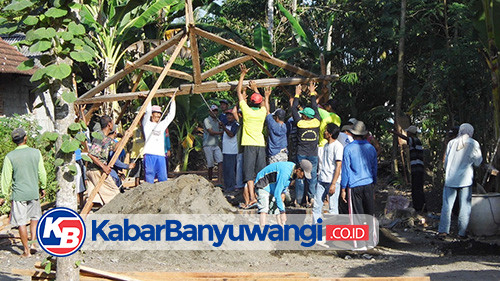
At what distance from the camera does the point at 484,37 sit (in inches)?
391

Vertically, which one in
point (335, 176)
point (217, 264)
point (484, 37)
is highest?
point (484, 37)

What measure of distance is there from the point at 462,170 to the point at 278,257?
118 inches

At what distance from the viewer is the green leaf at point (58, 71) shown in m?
5.16

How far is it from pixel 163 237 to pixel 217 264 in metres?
0.96

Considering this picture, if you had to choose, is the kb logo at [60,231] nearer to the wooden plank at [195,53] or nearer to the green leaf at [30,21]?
the green leaf at [30,21]

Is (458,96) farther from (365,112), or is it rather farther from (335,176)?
(335,176)

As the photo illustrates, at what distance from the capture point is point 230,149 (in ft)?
40.1

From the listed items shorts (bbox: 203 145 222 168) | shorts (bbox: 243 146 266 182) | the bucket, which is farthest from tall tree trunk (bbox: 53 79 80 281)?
shorts (bbox: 203 145 222 168)

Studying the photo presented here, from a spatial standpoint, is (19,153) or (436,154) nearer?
(19,153)

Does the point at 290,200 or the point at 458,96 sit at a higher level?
the point at 458,96

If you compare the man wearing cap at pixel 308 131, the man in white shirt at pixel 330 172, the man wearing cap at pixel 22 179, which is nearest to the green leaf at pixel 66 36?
the man wearing cap at pixel 22 179

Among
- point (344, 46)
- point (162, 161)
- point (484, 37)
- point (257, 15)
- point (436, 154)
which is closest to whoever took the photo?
point (484, 37)

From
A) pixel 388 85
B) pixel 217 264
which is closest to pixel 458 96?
pixel 388 85

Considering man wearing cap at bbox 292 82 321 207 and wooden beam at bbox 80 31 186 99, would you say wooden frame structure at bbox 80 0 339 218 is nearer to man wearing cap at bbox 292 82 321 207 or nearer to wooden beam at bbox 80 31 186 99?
wooden beam at bbox 80 31 186 99
